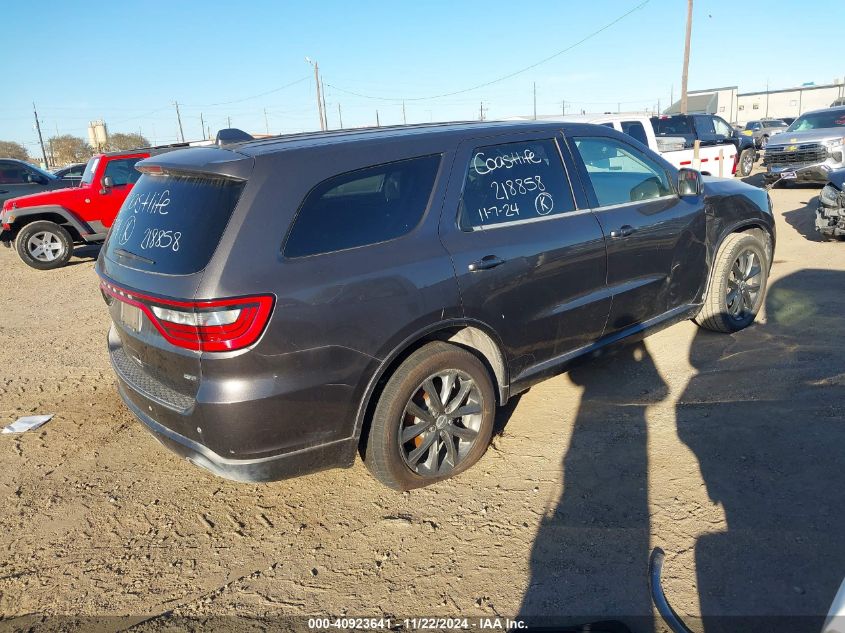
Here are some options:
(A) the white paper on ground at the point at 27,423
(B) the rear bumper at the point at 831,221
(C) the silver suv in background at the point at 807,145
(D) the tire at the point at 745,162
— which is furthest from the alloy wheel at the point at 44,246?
(D) the tire at the point at 745,162

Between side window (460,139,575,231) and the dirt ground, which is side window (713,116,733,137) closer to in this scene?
the dirt ground

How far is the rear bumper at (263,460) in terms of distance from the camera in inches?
107

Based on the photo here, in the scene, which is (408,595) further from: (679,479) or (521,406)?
(521,406)

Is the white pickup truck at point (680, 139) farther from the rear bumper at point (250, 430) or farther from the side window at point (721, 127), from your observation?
the rear bumper at point (250, 430)

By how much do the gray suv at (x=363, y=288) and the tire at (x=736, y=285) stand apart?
1170 millimetres

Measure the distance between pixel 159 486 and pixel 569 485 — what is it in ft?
7.38

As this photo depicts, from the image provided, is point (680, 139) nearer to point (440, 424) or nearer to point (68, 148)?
point (440, 424)

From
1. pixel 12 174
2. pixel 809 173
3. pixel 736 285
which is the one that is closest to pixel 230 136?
pixel 736 285

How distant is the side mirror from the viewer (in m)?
4.39

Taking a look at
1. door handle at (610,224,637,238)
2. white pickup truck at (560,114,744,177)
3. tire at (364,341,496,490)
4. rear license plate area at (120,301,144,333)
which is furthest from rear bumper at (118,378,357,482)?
white pickup truck at (560,114,744,177)

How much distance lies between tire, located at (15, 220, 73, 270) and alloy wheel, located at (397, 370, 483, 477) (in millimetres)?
9710

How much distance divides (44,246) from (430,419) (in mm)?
9900

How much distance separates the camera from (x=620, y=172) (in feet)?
14.2

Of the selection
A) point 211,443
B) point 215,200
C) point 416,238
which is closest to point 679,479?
point 416,238
